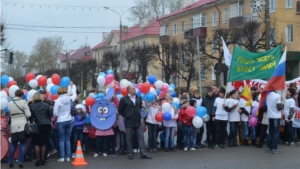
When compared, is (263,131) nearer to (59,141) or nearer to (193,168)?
(193,168)

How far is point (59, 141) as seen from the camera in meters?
11.8

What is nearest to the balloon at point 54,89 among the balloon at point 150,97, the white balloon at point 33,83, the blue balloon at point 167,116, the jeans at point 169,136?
the white balloon at point 33,83

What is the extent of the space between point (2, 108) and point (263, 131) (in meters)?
7.01

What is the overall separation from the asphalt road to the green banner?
7.30 feet

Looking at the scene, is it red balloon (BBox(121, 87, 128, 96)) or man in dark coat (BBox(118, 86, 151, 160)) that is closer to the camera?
man in dark coat (BBox(118, 86, 151, 160))

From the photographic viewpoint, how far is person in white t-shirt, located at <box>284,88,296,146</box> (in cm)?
1393

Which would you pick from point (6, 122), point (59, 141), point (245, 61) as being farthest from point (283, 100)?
point (6, 122)

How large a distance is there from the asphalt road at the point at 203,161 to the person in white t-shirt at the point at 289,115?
1007 millimetres

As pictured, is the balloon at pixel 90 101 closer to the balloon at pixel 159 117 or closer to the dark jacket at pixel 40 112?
the dark jacket at pixel 40 112

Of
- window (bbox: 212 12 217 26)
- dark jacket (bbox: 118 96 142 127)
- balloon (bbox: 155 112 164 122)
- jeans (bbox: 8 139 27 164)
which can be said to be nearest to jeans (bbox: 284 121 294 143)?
balloon (bbox: 155 112 164 122)

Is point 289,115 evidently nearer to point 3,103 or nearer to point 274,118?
point 274,118

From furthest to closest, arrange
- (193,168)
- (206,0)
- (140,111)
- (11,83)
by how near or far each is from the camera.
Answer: (206,0), (11,83), (140,111), (193,168)

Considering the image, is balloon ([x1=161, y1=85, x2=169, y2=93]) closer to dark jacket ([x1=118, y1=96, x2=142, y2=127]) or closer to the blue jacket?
dark jacket ([x1=118, y1=96, x2=142, y2=127])

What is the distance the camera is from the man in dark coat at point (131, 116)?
39.0ft
